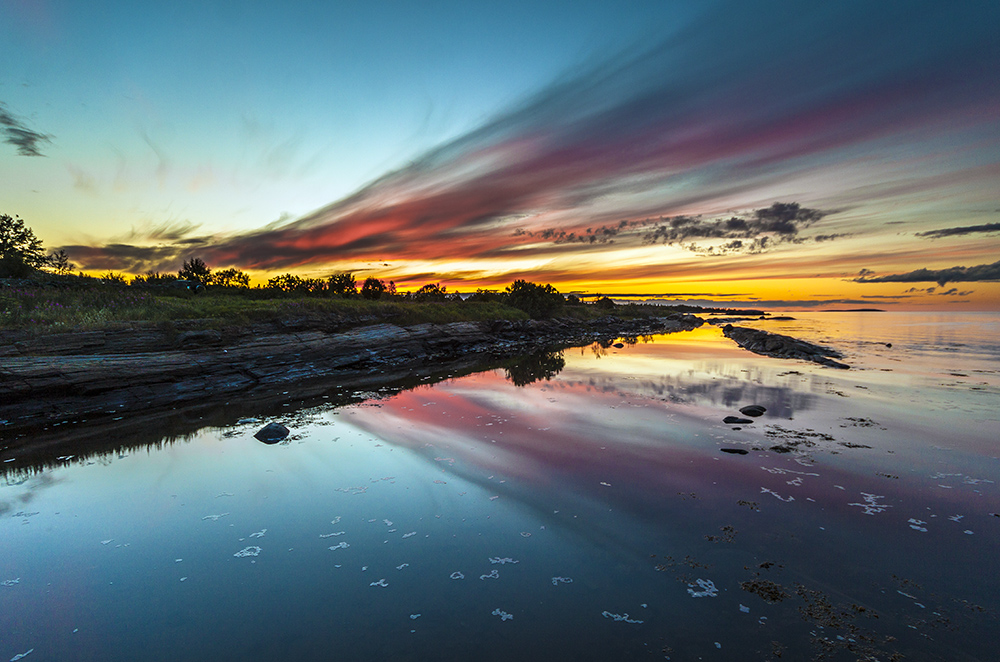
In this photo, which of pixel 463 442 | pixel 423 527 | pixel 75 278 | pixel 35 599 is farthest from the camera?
pixel 75 278

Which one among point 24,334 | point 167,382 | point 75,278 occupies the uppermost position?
point 75,278

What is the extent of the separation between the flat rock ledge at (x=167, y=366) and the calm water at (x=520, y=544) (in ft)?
24.3

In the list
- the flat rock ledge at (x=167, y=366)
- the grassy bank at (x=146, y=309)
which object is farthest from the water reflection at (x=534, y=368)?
the grassy bank at (x=146, y=309)

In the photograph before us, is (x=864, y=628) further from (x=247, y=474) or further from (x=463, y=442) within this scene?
(x=247, y=474)

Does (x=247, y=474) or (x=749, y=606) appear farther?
(x=247, y=474)

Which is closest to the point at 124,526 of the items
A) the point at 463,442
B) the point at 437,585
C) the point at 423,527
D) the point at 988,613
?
the point at 423,527

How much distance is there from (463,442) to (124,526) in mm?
8234

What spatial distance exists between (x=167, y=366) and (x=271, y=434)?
1197 cm

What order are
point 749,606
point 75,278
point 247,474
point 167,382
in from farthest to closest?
1. point 75,278
2. point 167,382
3. point 247,474
4. point 749,606

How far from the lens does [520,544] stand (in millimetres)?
7012

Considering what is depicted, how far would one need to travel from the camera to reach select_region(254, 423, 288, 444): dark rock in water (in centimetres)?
1260

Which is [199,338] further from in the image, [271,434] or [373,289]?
[373,289]

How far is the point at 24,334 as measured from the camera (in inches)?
676

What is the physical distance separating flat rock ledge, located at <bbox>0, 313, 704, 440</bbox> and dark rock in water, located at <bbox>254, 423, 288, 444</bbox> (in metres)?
8.42
